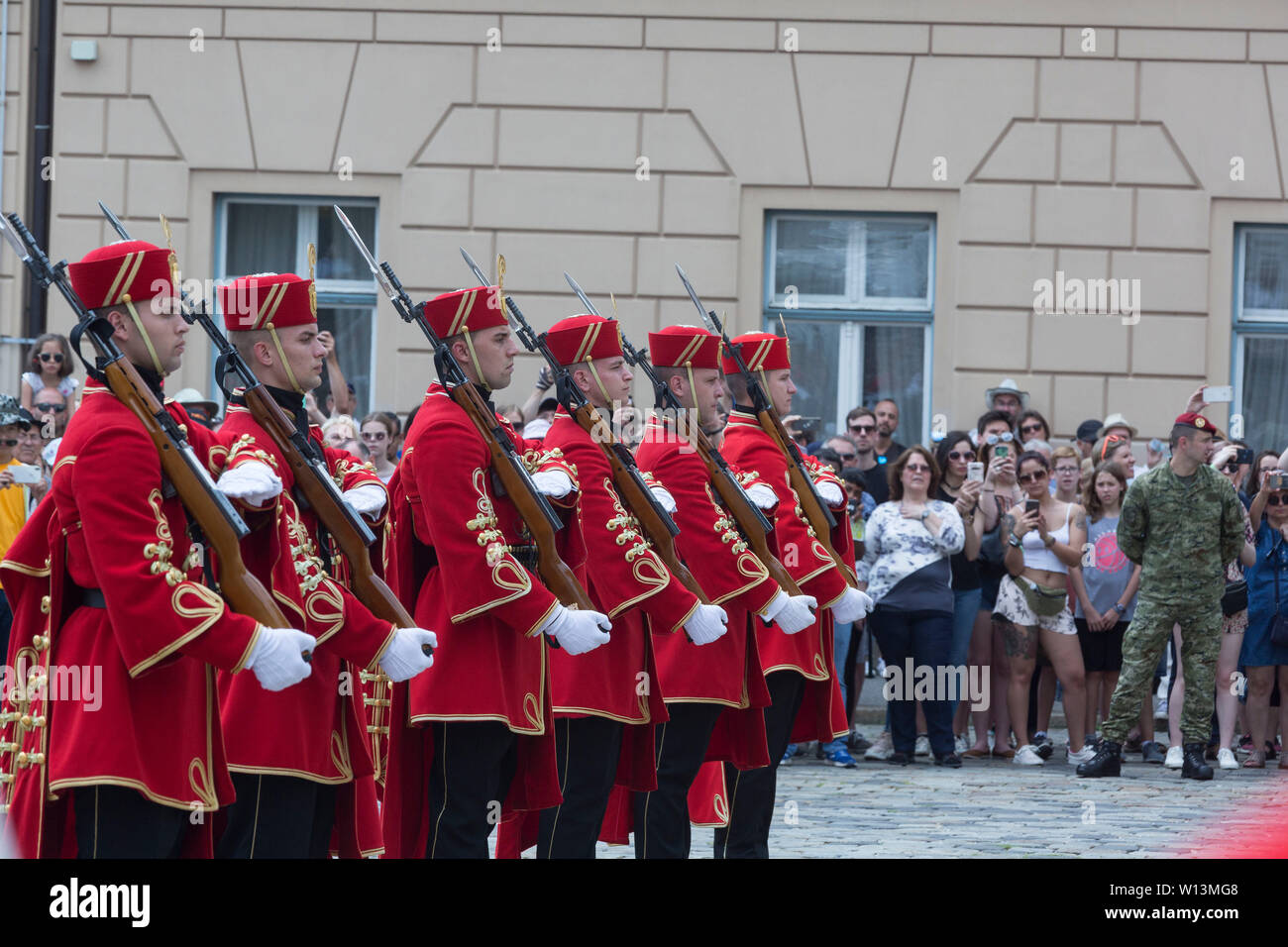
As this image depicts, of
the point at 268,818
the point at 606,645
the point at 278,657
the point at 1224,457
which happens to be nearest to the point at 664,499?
the point at 606,645

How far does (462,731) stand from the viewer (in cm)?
497

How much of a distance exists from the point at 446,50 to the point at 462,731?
327 inches

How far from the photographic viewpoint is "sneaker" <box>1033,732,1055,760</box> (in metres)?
10.0

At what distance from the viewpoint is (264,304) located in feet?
14.7

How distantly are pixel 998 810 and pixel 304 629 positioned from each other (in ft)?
15.8

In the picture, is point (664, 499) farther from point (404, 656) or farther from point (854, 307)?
point (854, 307)

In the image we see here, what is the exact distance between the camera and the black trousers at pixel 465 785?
4895 mm

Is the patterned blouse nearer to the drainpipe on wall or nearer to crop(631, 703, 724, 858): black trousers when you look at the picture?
crop(631, 703, 724, 858): black trousers

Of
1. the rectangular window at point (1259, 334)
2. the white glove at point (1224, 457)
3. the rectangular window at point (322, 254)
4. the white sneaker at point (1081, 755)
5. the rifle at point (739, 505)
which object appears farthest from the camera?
the rectangular window at point (322, 254)

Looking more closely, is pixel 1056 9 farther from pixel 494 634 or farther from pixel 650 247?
pixel 494 634

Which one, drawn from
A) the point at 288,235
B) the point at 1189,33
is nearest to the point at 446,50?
the point at 288,235

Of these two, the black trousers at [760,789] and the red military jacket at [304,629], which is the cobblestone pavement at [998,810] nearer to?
the black trousers at [760,789]

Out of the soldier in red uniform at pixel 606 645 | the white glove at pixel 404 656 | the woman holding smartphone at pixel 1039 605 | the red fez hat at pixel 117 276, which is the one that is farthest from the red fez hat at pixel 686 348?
the woman holding smartphone at pixel 1039 605

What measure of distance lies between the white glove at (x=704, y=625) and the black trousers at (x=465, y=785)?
0.76 metres
